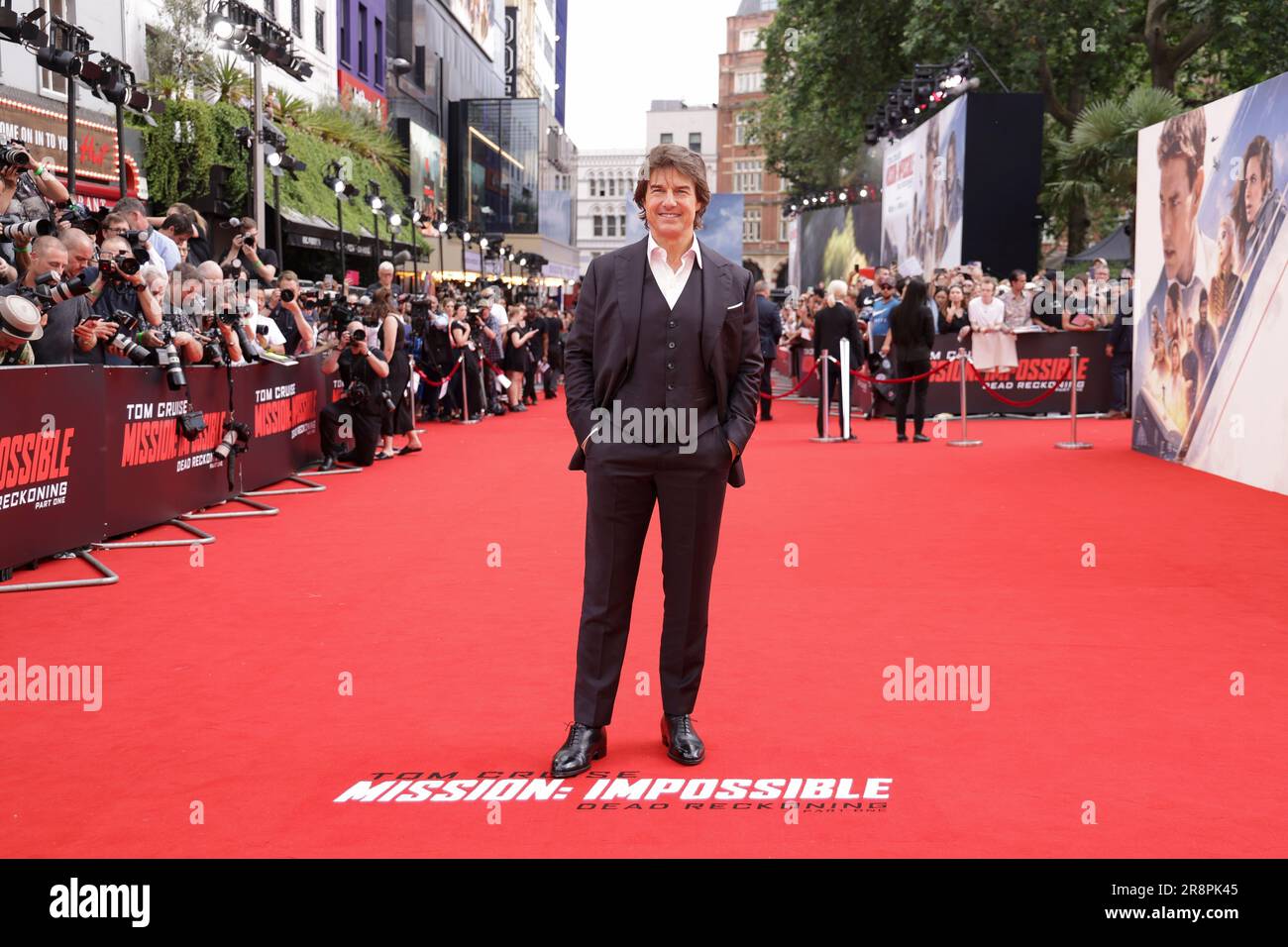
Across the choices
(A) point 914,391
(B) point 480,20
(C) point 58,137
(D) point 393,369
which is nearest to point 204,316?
(D) point 393,369

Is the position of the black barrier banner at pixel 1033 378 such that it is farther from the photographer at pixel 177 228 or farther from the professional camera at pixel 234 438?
the professional camera at pixel 234 438

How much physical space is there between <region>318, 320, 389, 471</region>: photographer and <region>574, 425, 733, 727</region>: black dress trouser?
10.5 m

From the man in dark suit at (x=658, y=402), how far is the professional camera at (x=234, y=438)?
7.11 metres

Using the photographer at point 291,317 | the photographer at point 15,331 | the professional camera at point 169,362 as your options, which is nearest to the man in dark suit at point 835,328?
the photographer at point 291,317

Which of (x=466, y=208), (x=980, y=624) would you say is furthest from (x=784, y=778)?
(x=466, y=208)

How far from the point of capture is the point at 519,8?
282ft

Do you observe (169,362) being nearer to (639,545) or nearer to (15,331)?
(15,331)

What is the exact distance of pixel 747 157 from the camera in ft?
409

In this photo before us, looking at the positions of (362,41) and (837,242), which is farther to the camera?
(362,41)

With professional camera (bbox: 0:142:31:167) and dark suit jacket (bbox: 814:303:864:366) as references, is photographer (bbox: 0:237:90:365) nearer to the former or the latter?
professional camera (bbox: 0:142:31:167)

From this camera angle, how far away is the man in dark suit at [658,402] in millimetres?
4648

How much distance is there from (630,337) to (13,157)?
20.0ft

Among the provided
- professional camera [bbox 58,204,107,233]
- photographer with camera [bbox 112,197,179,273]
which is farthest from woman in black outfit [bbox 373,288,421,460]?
professional camera [bbox 58,204,107,233]

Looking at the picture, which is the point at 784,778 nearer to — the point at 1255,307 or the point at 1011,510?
the point at 1011,510
